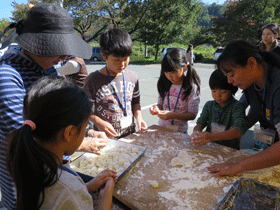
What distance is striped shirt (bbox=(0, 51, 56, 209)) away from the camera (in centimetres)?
104

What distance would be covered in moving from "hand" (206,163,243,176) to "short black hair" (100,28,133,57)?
1.27 meters

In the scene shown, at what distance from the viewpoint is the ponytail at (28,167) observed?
0.76 metres

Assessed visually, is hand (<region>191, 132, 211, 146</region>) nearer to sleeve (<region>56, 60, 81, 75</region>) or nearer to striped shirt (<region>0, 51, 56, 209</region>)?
striped shirt (<region>0, 51, 56, 209</region>)

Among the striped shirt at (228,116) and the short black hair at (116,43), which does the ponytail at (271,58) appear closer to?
the striped shirt at (228,116)

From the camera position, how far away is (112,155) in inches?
64.0

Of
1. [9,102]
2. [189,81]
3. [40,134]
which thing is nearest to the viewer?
[40,134]

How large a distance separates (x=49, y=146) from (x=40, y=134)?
81mm

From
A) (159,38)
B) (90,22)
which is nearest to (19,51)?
(159,38)

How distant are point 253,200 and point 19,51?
5.37 ft

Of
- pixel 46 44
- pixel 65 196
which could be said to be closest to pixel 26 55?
pixel 46 44

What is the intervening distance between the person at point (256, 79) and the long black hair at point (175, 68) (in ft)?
2.02

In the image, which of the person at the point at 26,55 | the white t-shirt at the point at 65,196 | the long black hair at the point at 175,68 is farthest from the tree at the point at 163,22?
the white t-shirt at the point at 65,196

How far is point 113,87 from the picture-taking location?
6.84 feet

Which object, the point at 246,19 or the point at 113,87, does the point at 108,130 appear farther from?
the point at 246,19
